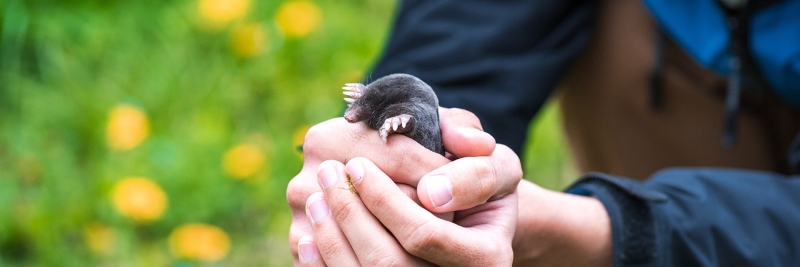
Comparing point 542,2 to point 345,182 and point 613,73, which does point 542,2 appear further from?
point 345,182

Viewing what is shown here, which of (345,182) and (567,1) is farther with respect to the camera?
(567,1)

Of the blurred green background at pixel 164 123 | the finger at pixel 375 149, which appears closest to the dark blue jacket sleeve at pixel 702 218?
the finger at pixel 375 149

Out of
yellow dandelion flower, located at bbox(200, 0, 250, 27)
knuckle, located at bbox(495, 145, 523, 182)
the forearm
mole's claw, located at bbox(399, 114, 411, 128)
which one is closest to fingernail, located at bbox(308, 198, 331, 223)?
mole's claw, located at bbox(399, 114, 411, 128)

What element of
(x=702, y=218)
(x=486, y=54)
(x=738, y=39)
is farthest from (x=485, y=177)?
(x=738, y=39)

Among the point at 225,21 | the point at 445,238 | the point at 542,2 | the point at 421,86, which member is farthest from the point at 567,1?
the point at 225,21

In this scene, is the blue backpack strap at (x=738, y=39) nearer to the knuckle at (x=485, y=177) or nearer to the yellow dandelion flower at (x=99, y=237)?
the knuckle at (x=485, y=177)

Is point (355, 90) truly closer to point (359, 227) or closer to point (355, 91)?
point (355, 91)

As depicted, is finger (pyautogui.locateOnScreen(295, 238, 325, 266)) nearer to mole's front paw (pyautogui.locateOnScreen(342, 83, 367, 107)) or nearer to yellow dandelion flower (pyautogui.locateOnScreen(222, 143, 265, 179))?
mole's front paw (pyautogui.locateOnScreen(342, 83, 367, 107))
